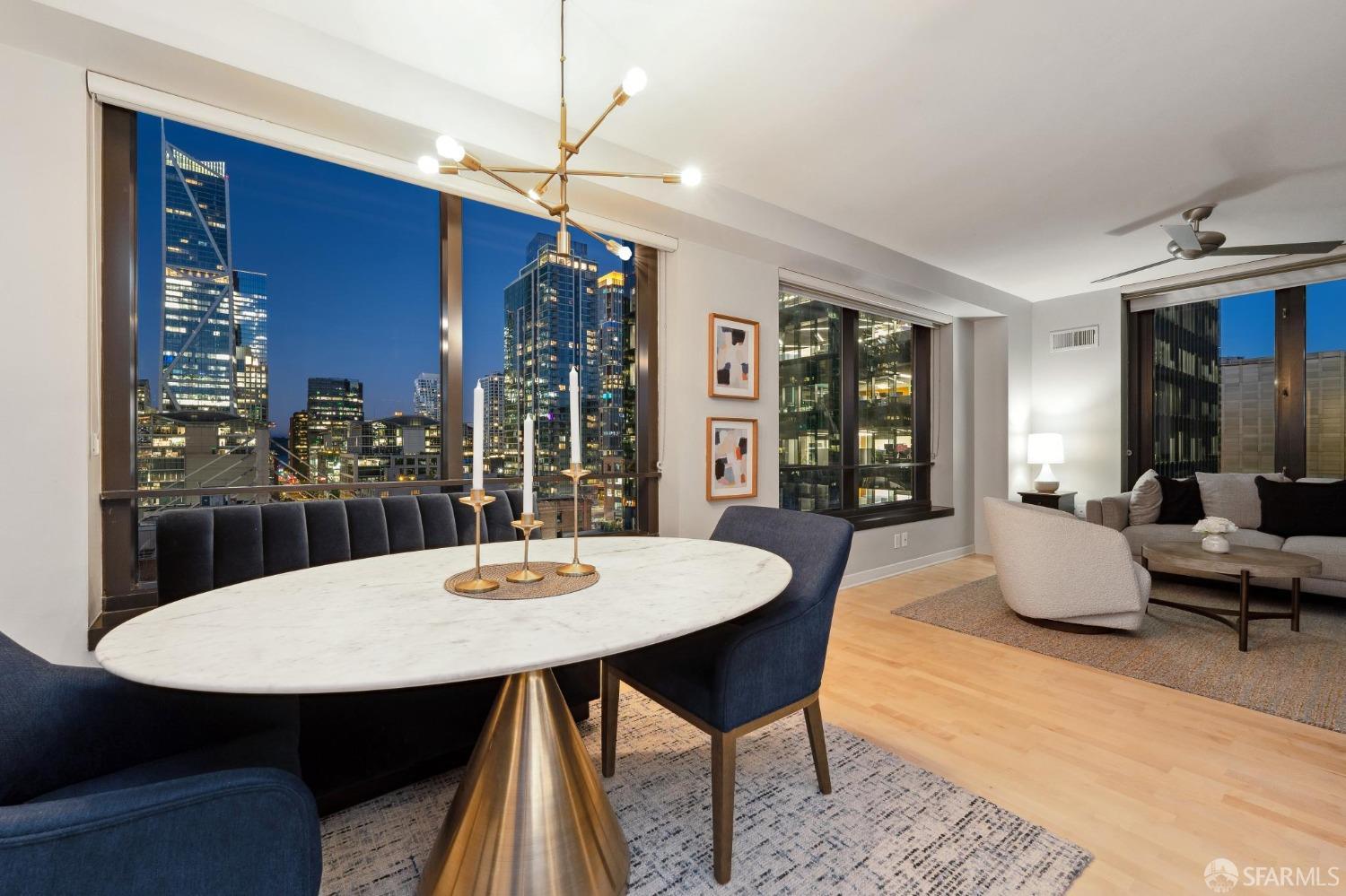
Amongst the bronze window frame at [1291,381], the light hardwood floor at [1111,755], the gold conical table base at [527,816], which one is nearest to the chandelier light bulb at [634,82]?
the gold conical table base at [527,816]

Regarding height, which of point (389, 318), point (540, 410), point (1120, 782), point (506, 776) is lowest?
point (1120, 782)

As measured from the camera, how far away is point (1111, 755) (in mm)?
1985

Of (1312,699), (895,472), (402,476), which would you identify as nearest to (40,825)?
(402,476)

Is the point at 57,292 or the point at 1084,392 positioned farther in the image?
the point at 1084,392

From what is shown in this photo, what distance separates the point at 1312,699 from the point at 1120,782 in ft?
4.37

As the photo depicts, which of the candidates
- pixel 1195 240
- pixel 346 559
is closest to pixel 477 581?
pixel 346 559

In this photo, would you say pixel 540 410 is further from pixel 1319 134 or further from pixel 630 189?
pixel 1319 134

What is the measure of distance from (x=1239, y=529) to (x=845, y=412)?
2.77 meters

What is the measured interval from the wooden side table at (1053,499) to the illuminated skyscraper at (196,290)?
558 centimetres

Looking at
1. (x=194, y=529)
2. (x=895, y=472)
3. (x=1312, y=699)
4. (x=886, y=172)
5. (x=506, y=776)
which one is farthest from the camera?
(x=895, y=472)

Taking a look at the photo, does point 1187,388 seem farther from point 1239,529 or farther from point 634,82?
point 634,82

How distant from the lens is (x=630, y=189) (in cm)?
272

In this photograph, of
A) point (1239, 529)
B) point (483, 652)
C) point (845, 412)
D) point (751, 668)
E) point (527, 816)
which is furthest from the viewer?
point (845, 412)

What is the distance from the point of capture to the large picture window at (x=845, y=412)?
14.8 feet
